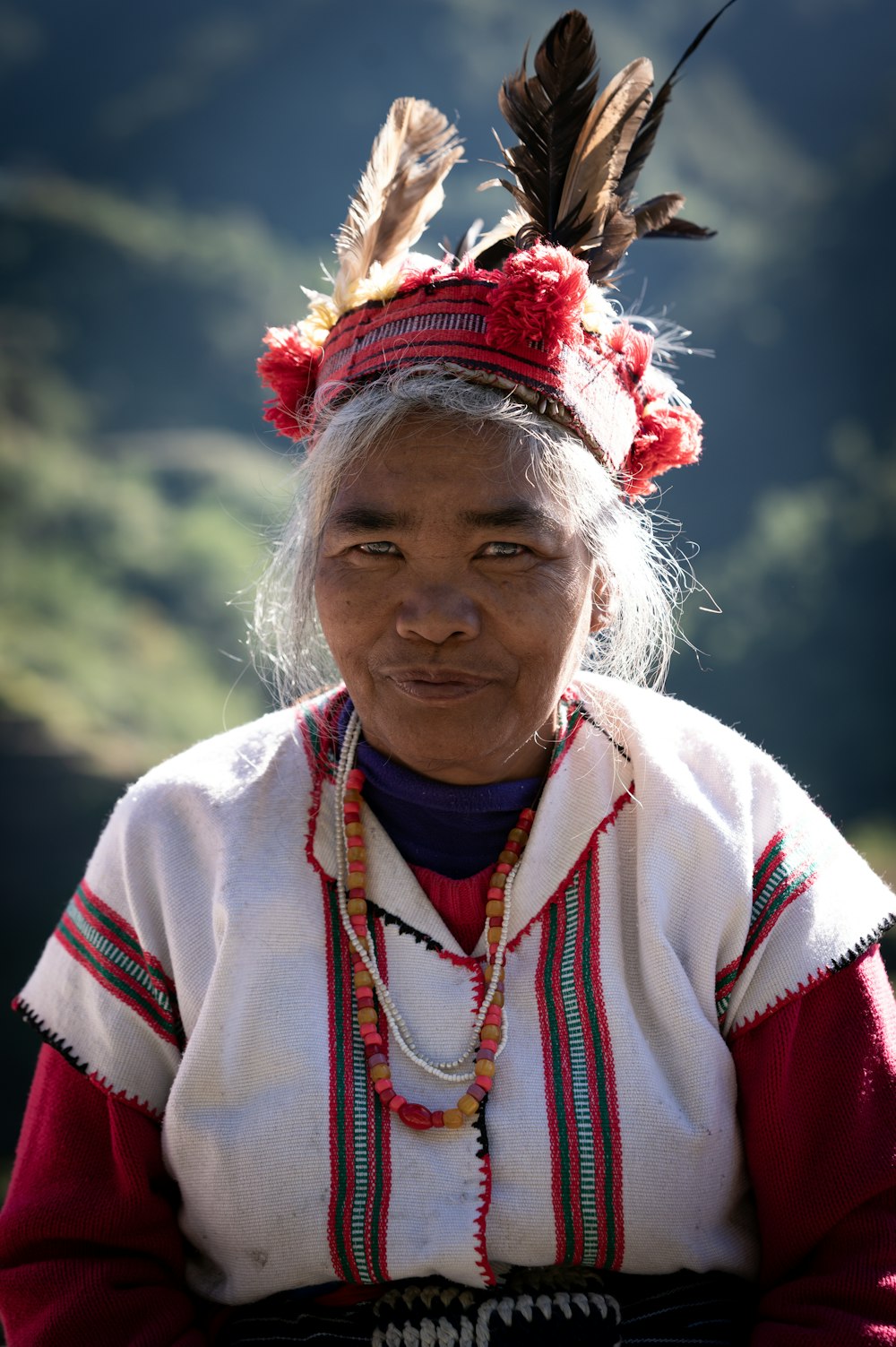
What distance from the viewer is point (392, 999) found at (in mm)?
1725

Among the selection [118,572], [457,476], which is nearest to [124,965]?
[457,476]

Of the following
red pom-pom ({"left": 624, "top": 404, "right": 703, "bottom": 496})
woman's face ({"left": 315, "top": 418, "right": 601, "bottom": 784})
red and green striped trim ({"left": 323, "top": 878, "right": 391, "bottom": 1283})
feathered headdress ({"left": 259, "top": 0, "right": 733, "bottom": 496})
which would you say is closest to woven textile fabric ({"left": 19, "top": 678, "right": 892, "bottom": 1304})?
red and green striped trim ({"left": 323, "top": 878, "right": 391, "bottom": 1283})

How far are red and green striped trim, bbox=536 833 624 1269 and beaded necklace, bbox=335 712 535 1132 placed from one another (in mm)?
72

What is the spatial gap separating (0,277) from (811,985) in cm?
368

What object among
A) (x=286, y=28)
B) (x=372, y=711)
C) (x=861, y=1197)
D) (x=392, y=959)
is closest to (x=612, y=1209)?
(x=861, y=1197)

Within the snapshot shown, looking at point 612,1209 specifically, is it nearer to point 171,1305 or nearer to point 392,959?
point 392,959

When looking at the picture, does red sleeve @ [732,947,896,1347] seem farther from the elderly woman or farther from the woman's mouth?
the woman's mouth

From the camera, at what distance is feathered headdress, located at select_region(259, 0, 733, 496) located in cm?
174

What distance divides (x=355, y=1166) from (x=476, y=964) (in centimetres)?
33

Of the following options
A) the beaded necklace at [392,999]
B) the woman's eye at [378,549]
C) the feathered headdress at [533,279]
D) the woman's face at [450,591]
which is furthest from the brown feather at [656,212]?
the beaded necklace at [392,999]

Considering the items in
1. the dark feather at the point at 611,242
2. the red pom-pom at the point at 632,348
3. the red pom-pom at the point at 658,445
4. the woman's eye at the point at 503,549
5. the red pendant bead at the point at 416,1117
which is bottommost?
the red pendant bead at the point at 416,1117

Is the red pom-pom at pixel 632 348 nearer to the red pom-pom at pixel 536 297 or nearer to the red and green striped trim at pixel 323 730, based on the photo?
the red pom-pom at pixel 536 297

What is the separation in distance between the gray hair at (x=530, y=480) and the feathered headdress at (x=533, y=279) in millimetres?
40

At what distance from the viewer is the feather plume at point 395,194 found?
188cm
